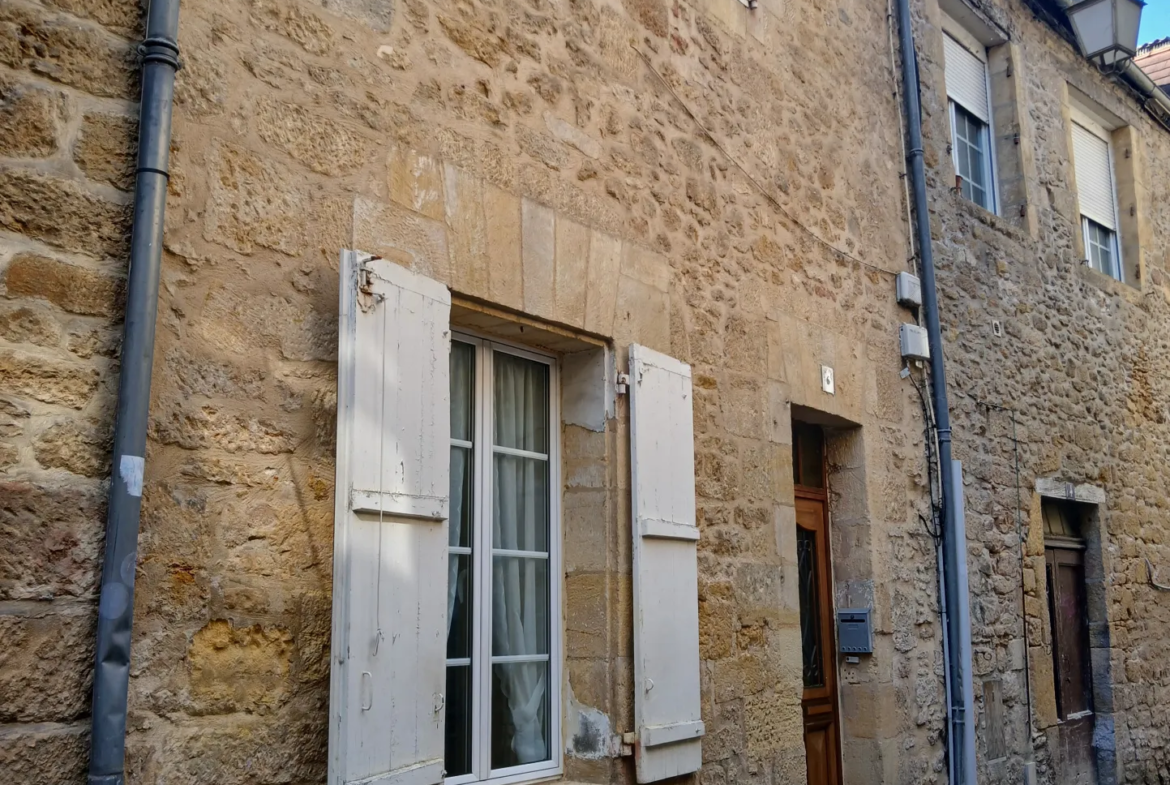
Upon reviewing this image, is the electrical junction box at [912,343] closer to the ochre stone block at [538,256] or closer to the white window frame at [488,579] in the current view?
the white window frame at [488,579]

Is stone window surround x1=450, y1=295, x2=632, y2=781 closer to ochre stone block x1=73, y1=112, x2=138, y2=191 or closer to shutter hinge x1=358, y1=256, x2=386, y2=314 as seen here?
shutter hinge x1=358, y1=256, x2=386, y2=314

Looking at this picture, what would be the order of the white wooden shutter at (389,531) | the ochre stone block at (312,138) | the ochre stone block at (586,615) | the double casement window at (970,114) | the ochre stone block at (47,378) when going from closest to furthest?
the ochre stone block at (47,378), the white wooden shutter at (389,531), the ochre stone block at (312,138), the ochre stone block at (586,615), the double casement window at (970,114)

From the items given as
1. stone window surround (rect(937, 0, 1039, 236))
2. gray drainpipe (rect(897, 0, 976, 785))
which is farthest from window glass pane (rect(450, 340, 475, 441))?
stone window surround (rect(937, 0, 1039, 236))

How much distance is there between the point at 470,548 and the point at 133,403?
1432mm

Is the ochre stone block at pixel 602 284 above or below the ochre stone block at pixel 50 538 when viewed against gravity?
above

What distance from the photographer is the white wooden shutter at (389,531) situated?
290cm

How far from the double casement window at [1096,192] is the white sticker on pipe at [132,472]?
309 inches


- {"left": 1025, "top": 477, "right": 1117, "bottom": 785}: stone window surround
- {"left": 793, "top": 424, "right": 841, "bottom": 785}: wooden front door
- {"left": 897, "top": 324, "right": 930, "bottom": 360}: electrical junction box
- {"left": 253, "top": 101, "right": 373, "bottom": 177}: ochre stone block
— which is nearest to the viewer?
{"left": 253, "top": 101, "right": 373, "bottom": 177}: ochre stone block

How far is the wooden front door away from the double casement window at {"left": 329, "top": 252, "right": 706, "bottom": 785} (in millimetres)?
1443

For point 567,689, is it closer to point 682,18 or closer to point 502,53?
point 502,53

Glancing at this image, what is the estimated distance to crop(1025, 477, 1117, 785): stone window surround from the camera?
6938 millimetres

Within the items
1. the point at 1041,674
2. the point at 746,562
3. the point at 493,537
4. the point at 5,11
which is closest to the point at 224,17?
the point at 5,11

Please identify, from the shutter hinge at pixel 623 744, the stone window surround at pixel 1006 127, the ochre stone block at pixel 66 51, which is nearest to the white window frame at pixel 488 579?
the shutter hinge at pixel 623 744

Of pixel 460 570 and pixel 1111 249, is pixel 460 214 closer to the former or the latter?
pixel 460 570
